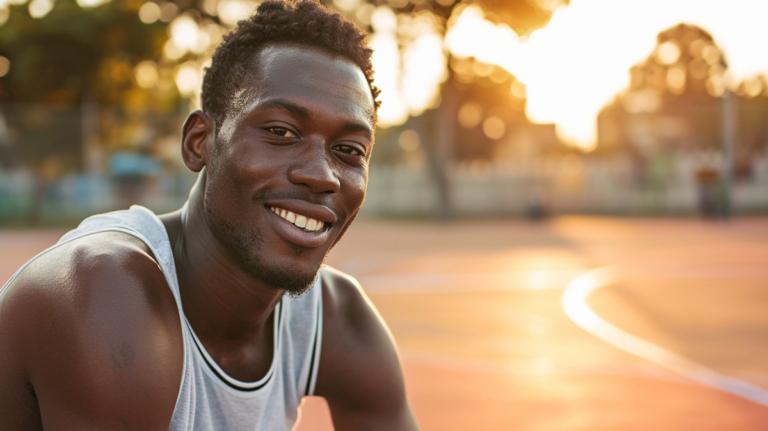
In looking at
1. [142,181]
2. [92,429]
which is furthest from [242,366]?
[142,181]

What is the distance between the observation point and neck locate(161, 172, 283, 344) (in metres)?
1.60

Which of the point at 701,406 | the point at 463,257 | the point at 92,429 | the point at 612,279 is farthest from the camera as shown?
the point at 463,257

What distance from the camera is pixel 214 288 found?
161 centimetres

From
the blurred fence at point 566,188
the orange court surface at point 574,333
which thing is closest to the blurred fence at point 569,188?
the blurred fence at point 566,188

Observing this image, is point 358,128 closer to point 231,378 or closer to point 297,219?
point 297,219

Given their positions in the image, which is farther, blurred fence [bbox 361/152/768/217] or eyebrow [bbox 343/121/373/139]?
blurred fence [bbox 361/152/768/217]

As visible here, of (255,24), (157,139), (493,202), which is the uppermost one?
(255,24)

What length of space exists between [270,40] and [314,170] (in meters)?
0.37

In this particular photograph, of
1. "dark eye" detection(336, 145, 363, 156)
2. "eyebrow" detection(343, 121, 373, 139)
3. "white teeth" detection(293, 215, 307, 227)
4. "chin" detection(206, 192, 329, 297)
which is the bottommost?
"chin" detection(206, 192, 329, 297)

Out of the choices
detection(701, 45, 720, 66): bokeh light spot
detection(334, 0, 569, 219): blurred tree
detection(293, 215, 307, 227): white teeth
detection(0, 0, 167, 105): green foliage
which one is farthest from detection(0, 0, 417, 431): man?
detection(701, 45, 720, 66): bokeh light spot

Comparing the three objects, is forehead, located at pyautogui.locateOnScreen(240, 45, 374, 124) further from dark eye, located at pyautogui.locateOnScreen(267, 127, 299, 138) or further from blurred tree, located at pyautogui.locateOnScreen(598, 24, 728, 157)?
blurred tree, located at pyautogui.locateOnScreen(598, 24, 728, 157)

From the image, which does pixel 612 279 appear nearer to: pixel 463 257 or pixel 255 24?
pixel 463 257

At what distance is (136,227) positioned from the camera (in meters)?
1.53

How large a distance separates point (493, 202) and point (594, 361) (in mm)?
22593
